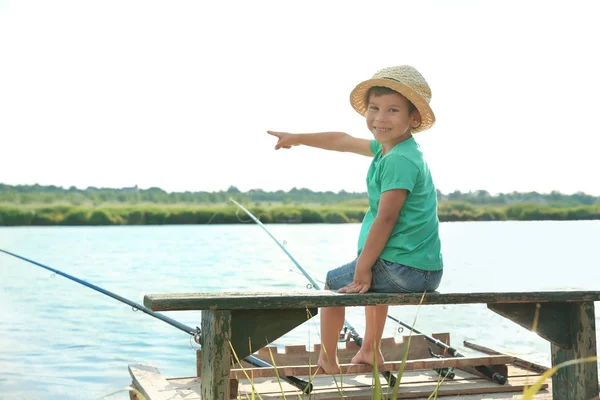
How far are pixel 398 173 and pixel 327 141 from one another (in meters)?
0.66

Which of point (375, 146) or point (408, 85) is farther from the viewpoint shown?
point (375, 146)

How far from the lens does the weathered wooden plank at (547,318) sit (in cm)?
289

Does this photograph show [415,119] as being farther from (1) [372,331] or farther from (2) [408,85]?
(1) [372,331]

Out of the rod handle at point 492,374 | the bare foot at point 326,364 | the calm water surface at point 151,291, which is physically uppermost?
the bare foot at point 326,364

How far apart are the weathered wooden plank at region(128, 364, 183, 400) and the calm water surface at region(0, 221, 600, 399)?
123 cm

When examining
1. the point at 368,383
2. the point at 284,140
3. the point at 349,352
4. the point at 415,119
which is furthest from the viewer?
the point at 349,352

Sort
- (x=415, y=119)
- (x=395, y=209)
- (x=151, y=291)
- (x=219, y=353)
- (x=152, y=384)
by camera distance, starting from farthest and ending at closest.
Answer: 1. (x=151, y=291)
2. (x=152, y=384)
3. (x=415, y=119)
4. (x=395, y=209)
5. (x=219, y=353)

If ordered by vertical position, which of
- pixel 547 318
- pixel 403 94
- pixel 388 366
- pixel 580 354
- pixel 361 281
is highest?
pixel 403 94

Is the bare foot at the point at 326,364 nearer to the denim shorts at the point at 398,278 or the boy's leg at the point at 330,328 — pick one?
the boy's leg at the point at 330,328

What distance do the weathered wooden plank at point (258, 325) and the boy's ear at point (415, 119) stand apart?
874 millimetres

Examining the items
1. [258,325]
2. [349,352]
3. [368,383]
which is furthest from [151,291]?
[258,325]

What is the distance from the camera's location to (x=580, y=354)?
292 centimetres

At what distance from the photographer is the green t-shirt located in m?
2.84

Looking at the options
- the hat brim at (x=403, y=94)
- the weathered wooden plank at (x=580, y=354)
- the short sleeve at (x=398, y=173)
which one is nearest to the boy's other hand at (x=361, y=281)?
the short sleeve at (x=398, y=173)
